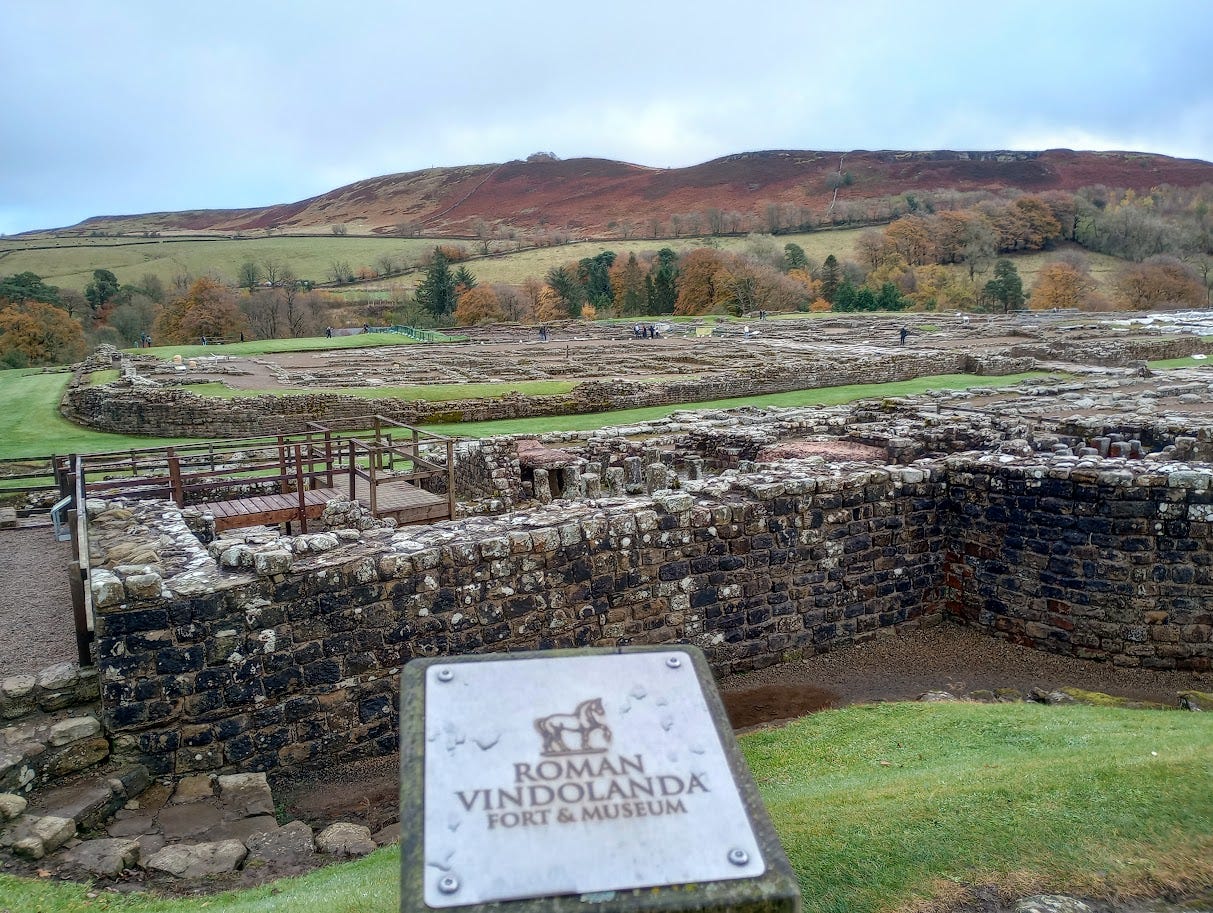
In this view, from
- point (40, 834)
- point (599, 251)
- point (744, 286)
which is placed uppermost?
point (599, 251)

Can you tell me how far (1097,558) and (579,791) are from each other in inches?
284

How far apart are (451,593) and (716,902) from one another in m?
4.48

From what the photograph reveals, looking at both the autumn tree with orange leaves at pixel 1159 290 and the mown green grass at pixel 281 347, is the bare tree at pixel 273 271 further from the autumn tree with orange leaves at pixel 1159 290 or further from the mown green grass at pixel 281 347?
the autumn tree with orange leaves at pixel 1159 290

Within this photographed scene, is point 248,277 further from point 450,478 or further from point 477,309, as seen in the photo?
point 450,478

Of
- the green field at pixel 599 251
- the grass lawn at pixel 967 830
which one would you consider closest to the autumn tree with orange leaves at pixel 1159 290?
the green field at pixel 599 251

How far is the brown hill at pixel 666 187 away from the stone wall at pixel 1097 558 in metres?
106

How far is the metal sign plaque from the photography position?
233 centimetres

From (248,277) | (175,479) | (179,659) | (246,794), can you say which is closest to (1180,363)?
(175,479)

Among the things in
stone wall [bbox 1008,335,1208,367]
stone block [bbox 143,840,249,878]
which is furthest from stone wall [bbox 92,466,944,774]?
stone wall [bbox 1008,335,1208,367]

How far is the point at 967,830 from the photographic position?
13.3 ft

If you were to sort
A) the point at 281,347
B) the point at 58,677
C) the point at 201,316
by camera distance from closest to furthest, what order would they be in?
the point at 58,677
the point at 281,347
the point at 201,316

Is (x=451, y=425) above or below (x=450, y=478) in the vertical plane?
below

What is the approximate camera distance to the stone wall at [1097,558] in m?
7.61

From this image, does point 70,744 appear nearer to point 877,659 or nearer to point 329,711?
point 329,711
